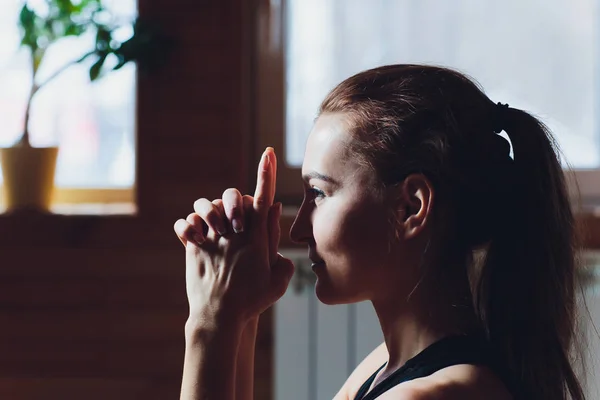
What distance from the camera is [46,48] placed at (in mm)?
2137

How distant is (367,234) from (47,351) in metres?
→ 1.50

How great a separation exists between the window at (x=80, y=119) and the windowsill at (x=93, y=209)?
4cm

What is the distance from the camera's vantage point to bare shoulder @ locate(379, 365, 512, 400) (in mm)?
856

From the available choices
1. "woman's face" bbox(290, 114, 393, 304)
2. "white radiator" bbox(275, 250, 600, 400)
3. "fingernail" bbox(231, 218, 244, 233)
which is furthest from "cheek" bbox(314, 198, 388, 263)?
"white radiator" bbox(275, 250, 600, 400)

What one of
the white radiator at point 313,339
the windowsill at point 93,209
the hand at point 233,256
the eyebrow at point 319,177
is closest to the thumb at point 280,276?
the hand at point 233,256

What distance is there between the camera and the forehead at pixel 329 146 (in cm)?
99

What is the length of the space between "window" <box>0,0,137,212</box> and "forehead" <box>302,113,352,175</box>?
4.49ft

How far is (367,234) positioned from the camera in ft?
3.19

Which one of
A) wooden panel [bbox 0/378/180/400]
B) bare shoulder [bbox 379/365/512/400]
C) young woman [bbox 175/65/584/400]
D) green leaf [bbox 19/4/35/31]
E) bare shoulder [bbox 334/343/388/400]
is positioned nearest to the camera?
bare shoulder [bbox 379/365/512/400]

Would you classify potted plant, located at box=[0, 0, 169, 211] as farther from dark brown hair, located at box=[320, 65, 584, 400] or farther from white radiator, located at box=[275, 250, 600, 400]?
dark brown hair, located at box=[320, 65, 584, 400]

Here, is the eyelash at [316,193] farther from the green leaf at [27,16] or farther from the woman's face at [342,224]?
the green leaf at [27,16]

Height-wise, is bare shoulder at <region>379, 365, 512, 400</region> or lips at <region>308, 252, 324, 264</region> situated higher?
lips at <region>308, 252, 324, 264</region>

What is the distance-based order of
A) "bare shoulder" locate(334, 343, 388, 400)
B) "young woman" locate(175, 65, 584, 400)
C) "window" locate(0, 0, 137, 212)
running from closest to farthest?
"young woman" locate(175, 65, 584, 400), "bare shoulder" locate(334, 343, 388, 400), "window" locate(0, 0, 137, 212)

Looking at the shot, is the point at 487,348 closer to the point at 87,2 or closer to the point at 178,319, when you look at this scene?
the point at 178,319
